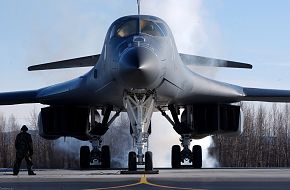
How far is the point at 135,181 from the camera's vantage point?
43.1 feet

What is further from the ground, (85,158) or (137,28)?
(137,28)

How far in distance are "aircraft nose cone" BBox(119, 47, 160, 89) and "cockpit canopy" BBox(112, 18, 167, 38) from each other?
1.21 meters

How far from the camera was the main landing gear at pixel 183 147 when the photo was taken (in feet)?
70.5

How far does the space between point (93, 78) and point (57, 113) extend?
2.95 meters

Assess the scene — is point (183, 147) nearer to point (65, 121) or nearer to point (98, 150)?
point (98, 150)

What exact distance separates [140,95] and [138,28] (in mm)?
1709

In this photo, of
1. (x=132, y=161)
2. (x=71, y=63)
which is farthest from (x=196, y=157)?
(x=132, y=161)

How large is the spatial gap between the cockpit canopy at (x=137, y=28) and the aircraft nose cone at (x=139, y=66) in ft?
3.98

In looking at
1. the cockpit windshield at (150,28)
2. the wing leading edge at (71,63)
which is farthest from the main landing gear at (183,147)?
the cockpit windshield at (150,28)

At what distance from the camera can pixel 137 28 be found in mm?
17531

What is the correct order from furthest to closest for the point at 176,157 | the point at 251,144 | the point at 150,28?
the point at 251,144 → the point at 176,157 → the point at 150,28

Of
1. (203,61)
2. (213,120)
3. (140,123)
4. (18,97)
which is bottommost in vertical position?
(140,123)

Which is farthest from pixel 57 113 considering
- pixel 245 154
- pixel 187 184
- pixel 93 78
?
pixel 245 154

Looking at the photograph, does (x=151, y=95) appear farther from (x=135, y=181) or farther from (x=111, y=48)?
(x=135, y=181)
